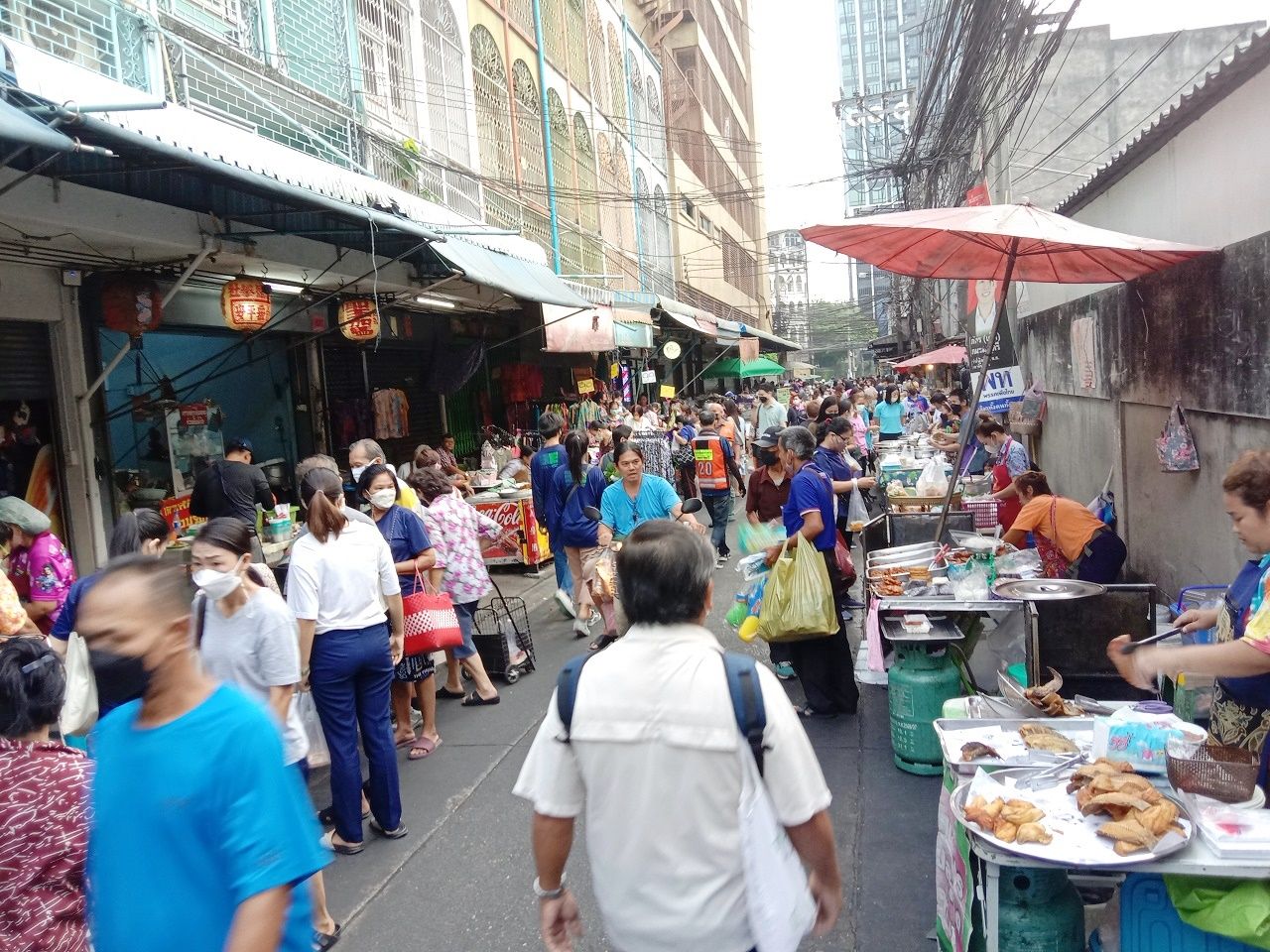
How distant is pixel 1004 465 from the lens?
905 cm

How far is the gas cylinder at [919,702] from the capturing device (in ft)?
16.0

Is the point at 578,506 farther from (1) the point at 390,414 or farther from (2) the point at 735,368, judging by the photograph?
(2) the point at 735,368

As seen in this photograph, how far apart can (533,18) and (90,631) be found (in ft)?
63.9

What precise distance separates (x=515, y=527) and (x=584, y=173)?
14106 millimetres

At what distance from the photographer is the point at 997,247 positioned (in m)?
6.07

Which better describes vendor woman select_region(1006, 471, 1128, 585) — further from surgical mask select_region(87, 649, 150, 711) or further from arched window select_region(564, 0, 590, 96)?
arched window select_region(564, 0, 590, 96)

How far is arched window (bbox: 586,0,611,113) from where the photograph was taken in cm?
2312

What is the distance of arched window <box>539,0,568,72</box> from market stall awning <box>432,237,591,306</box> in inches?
398

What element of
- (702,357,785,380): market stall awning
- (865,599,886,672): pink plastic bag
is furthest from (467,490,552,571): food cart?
(702,357,785,380): market stall awning

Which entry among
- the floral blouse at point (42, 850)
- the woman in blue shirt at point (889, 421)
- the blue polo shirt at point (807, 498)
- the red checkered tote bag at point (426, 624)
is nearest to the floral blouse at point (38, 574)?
the red checkered tote bag at point (426, 624)

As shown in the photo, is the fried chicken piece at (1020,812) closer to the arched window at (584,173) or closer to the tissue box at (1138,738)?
the tissue box at (1138,738)

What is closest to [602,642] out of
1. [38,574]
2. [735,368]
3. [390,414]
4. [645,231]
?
[38,574]

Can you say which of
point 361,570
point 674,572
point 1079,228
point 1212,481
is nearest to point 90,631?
point 674,572

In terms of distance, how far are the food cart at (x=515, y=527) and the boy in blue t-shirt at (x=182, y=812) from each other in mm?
8889
